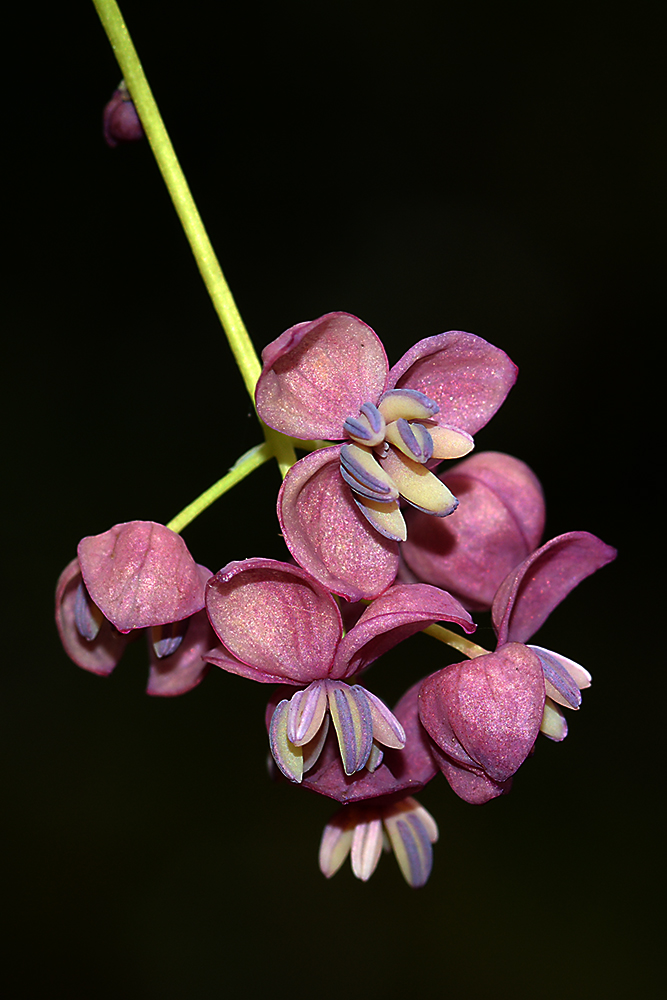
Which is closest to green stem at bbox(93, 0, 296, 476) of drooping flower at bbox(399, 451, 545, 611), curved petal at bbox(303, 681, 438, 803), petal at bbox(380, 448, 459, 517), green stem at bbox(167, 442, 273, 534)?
green stem at bbox(167, 442, 273, 534)

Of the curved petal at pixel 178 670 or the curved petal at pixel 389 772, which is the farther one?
the curved petal at pixel 178 670

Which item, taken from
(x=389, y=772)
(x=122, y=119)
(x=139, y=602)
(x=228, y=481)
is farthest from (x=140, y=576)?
(x=122, y=119)

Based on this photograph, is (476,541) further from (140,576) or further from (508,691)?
(140,576)

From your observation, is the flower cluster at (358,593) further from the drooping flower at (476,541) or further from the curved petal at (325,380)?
the drooping flower at (476,541)

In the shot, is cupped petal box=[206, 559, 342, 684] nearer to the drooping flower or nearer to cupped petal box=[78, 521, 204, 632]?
cupped petal box=[78, 521, 204, 632]

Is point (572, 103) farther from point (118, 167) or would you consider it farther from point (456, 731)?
point (456, 731)

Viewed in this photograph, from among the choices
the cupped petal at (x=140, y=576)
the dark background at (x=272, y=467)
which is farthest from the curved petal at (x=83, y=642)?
the dark background at (x=272, y=467)
